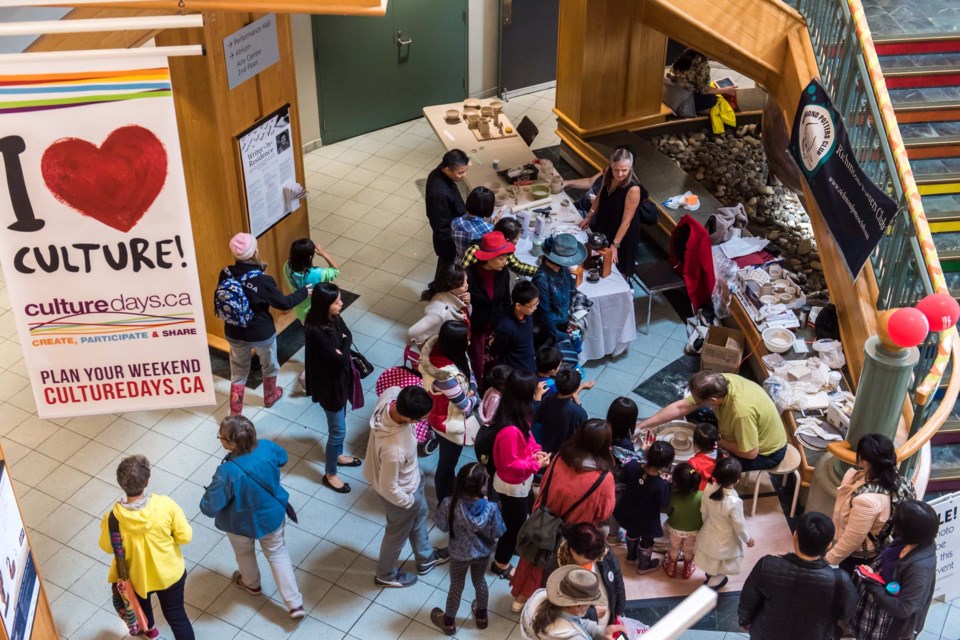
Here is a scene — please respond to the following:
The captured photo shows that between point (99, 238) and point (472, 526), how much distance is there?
250 centimetres

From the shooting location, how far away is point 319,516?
6.93 metres

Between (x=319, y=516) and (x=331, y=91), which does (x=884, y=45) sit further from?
(x=331, y=91)

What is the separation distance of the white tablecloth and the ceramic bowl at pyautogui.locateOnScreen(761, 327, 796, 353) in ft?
3.45

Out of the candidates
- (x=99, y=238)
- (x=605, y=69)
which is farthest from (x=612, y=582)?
(x=605, y=69)

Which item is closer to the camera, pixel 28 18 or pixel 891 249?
pixel 28 18

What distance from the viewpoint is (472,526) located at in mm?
5512

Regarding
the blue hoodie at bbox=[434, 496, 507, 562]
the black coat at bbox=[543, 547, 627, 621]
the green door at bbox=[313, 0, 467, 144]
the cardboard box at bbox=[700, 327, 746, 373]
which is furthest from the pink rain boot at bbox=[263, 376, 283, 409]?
the green door at bbox=[313, 0, 467, 144]

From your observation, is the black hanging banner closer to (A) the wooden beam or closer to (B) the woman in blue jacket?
(A) the wooden beam

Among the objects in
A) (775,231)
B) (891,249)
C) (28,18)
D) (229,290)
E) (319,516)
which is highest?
(28,18)

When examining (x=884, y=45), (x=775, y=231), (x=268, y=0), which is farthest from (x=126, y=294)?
(x=775, y=231)

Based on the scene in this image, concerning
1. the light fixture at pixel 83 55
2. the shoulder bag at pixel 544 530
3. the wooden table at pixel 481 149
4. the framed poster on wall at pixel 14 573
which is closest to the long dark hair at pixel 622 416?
the shoulder bag at pixel 544 530

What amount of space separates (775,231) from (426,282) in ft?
10.9

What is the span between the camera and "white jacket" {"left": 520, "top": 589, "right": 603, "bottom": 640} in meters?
4.37

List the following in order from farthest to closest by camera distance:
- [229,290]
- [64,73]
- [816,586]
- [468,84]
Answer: [468,84] < [229,290] < [816,586] < [64,73]
